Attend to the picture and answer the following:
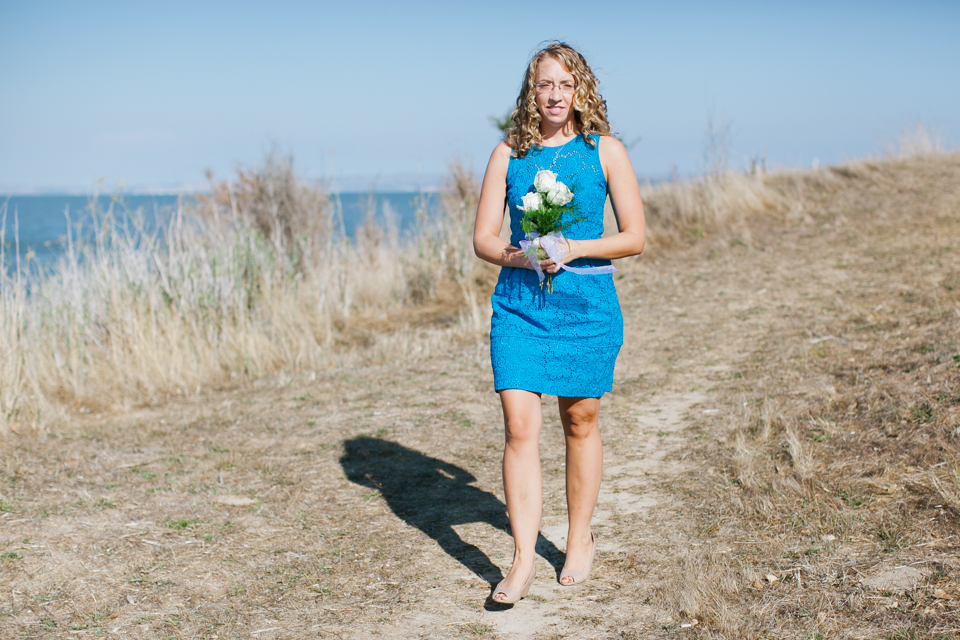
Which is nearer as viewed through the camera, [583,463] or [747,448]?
[583,463]

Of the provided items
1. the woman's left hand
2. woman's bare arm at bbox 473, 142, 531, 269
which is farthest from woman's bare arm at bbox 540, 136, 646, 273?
woman's bare arm at bbox 473, 142, 531, 269

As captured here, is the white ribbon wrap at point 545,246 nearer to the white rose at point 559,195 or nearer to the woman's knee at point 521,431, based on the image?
the white rose at point 559,195

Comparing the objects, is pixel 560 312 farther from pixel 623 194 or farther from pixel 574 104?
pixel 574 104

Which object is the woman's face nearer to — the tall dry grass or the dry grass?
the dry grass

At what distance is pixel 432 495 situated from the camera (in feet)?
14.5

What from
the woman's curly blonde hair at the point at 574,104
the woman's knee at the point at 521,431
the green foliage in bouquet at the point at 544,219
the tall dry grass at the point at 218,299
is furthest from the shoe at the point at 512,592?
the tall dry grass at the point at 218,299

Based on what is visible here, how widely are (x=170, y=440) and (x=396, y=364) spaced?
2.35m

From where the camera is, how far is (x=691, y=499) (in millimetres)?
4004

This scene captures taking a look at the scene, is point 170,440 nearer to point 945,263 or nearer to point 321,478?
point 321,478

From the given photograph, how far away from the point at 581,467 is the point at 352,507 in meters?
1.64

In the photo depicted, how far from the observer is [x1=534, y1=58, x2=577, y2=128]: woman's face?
2906 mm

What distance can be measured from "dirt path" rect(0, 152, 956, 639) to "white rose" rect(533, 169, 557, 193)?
159cm

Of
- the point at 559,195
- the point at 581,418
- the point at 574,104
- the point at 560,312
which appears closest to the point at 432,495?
the point at 581,418

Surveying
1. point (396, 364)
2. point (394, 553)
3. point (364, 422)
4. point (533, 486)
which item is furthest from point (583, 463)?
point (396, 364)
